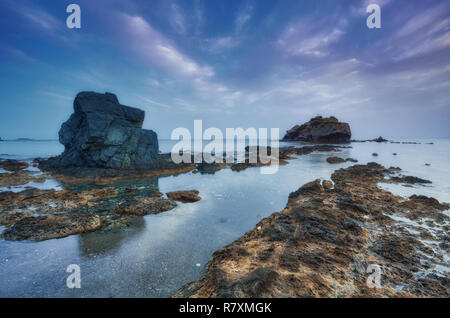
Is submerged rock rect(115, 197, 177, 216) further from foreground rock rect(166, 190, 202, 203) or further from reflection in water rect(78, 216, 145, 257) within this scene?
reflection in water rect(78, 216, 145, 257)

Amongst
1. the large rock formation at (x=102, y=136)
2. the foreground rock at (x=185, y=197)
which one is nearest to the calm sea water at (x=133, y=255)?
the foreground rock at (x=185, y=197)

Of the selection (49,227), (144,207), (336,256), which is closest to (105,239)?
(49,227)

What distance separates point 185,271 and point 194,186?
13301 mm

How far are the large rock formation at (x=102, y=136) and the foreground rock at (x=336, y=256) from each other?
25.1 meters

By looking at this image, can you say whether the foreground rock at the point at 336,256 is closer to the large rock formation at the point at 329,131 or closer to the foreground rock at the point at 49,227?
the foreground rock at the point at 49,227

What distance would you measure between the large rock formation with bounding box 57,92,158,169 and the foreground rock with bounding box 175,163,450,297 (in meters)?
25.1

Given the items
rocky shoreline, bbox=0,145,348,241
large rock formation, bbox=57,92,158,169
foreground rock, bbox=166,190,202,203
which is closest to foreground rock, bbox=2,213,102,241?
rocky shoreline, bbox=0,145,348,241

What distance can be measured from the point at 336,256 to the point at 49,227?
12905 mm

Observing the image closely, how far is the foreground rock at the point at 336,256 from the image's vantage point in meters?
4.06
